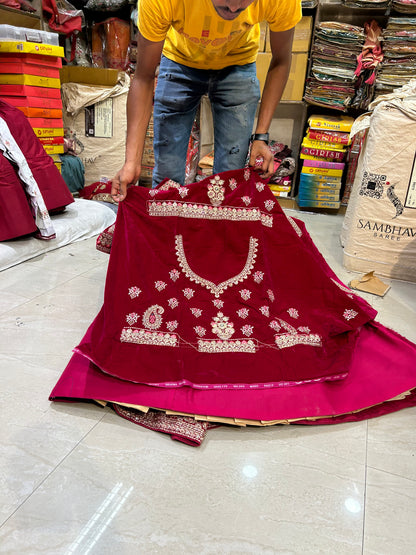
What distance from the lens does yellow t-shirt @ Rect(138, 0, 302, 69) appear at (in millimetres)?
1168

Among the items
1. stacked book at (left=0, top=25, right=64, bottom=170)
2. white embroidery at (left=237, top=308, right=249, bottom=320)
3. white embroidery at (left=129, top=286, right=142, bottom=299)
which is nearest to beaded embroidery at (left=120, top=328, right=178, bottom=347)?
white embroidery at (left=129, top=286, right=142, bottom=299)

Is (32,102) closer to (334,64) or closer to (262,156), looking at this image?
(262,156)

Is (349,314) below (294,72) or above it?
below

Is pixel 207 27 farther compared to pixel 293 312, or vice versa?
pixel 293 312

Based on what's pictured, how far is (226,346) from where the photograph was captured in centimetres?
122

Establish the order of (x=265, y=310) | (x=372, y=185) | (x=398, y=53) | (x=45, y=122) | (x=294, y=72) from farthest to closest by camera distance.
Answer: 1. (x=294, y=72)
2. (x=398, y=53)
3. (x=45, y=122)
4. (x=372, y=185)
5. (x=265, y=310)

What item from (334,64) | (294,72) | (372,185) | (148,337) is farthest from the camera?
(294,72)

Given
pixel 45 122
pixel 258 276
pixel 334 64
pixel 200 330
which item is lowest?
pixel 200 330

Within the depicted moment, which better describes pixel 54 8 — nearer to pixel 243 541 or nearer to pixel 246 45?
pixel 246 45

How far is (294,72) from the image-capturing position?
3.21 metres

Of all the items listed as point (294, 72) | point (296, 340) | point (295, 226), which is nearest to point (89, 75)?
point (294, 72)

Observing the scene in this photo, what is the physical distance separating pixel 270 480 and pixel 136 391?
388mm

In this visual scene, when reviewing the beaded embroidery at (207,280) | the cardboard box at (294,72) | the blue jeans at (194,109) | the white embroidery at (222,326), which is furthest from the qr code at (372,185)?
the cardboard box at (294,72)

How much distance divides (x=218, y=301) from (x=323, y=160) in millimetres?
2337
